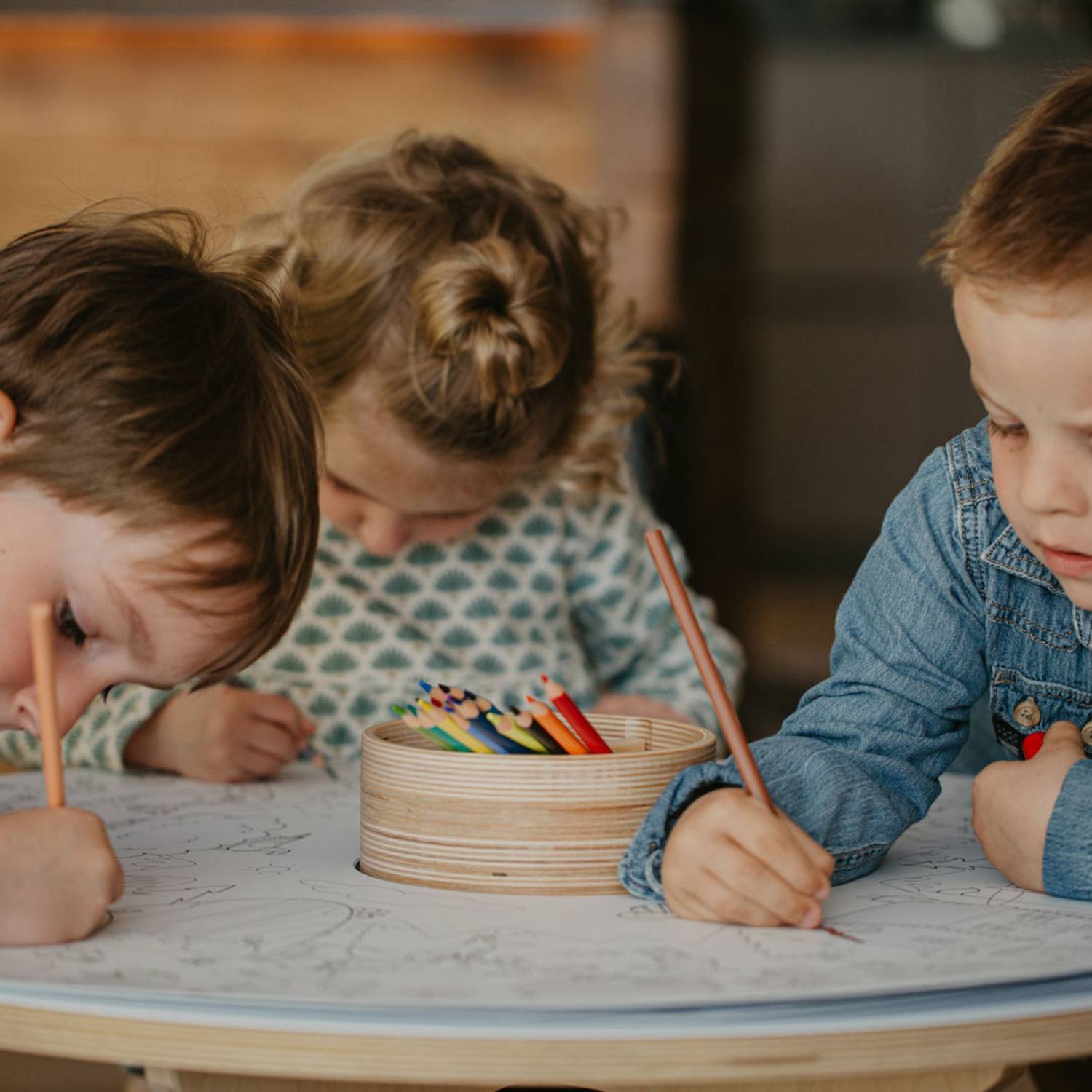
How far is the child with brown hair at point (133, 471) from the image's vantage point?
0.72 m

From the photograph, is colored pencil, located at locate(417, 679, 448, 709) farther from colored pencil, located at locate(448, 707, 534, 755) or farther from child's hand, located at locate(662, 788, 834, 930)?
child's hand, located at locate(662, 788, 834, 930)

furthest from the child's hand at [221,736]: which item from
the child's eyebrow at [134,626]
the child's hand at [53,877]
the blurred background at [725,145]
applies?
the blurred background at [725,145]

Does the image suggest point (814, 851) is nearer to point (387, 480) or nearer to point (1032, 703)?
point (1032, 703)

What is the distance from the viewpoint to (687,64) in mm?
3188

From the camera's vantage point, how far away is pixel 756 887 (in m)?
0.63

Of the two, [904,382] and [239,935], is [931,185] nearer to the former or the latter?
[904,382]

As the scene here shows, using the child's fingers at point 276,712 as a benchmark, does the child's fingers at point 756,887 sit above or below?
above

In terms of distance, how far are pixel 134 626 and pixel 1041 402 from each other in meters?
0.45

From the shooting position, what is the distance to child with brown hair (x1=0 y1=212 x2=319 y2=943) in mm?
722

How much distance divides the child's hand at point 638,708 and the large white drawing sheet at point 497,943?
0.42 m

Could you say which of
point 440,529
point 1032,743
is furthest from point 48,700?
point 440,529

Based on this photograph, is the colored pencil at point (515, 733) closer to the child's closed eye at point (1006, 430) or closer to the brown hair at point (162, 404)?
the brown hair at point (162, 404)

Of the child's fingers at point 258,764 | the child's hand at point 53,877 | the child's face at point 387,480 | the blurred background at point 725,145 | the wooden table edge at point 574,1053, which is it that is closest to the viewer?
the wooden table edge at point 574,1053

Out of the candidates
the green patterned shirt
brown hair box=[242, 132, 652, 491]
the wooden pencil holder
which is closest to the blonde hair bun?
brown hair box=[242, 132, 652, 491]
